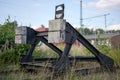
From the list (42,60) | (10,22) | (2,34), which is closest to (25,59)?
(42,60)

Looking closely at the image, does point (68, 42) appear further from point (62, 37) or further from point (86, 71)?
point (86, 71)

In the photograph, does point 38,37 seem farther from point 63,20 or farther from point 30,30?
point 63,20

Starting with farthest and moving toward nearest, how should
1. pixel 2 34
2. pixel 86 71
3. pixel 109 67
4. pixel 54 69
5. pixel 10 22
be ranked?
pixel 10 22 → pixel 2 34 → pixel 109 67 → pixel 86 71 → pixel 54 69

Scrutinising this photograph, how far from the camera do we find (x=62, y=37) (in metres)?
7.18

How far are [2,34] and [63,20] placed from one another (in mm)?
6555

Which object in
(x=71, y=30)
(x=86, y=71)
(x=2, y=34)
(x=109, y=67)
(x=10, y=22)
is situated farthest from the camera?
(x=10, y=22)

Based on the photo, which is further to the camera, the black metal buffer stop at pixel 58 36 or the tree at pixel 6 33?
the tree at pixel 6 33

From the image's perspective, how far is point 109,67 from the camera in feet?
30.3

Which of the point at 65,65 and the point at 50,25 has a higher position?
the point at 50,25

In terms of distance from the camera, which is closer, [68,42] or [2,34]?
[68,42]

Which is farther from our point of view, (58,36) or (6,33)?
(6,33)

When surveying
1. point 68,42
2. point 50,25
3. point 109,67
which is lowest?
point 109,67

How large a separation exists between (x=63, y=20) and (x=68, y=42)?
0.69m

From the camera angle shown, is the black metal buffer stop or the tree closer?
the black metal buffer stop
